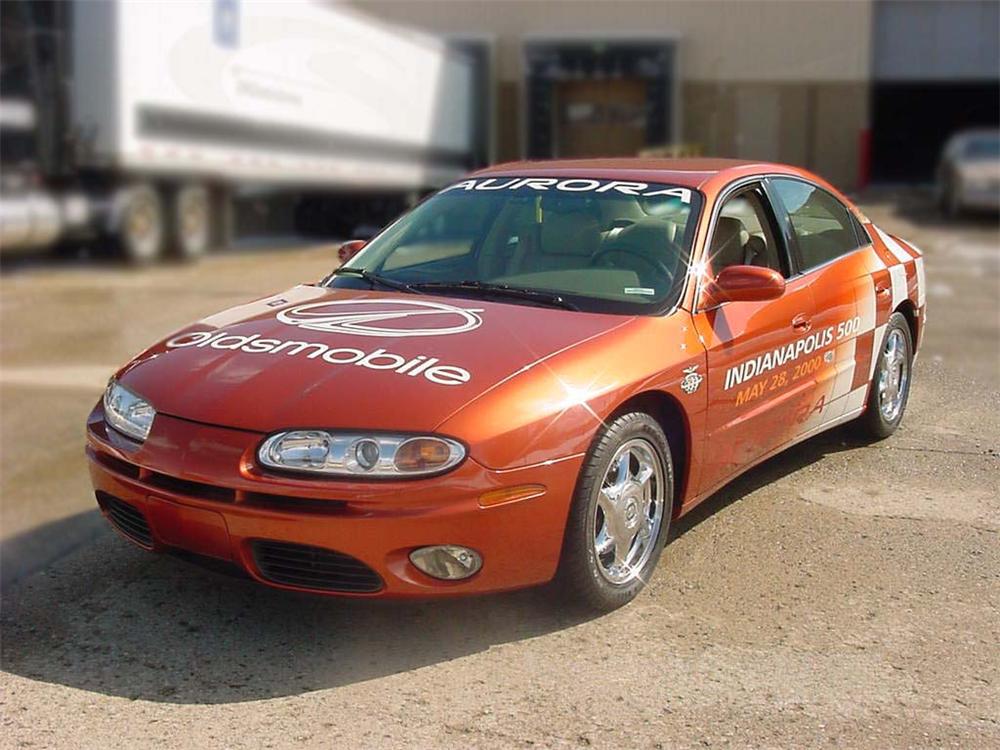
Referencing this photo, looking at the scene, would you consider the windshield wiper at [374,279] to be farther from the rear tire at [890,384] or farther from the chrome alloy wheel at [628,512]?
the rear tire at [890,384]

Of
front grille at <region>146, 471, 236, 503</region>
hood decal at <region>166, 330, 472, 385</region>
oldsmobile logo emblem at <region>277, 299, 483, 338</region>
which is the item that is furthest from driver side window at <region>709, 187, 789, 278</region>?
front grille at <region>146, 471, 236, 503</region>

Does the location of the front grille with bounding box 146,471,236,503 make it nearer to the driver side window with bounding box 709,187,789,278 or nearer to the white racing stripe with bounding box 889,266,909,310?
the driver side window with bounding box 709,187,789,278

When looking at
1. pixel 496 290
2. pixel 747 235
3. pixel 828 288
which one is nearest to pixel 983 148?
pixel 828 288

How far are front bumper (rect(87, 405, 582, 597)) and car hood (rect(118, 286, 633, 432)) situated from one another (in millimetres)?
131

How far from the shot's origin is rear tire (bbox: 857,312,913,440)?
227 inches

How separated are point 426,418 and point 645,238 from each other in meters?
1.49

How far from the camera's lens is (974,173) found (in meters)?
21.1

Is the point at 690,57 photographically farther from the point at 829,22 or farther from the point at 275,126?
the point at 275,126

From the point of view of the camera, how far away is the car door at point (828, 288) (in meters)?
5.14

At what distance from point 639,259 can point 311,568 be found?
173cm

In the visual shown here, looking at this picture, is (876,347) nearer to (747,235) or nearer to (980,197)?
(747,235)

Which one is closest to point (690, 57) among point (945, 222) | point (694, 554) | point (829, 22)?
point (829, 22)

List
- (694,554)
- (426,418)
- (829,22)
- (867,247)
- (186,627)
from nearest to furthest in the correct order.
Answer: (426,418) → (186,627) → (694,554) → (867,247) → (829,22)

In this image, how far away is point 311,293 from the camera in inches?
191
